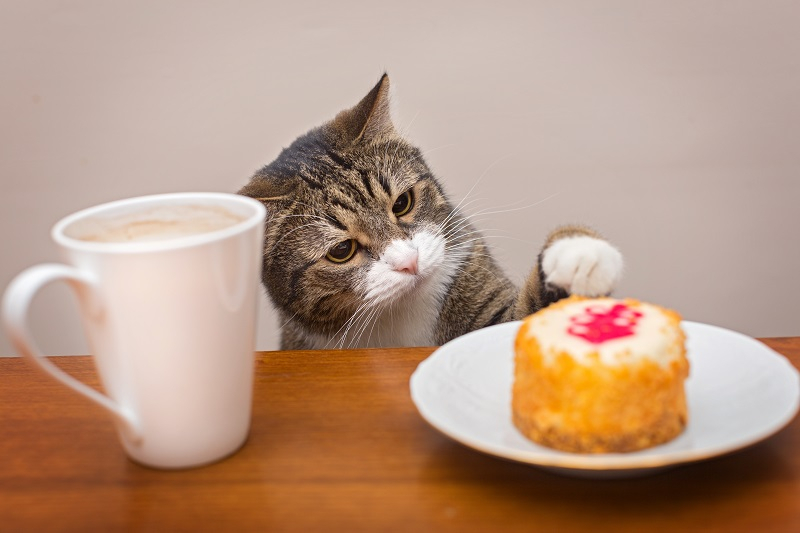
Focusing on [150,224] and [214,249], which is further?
[150,224]

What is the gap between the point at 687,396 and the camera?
0.61 metres

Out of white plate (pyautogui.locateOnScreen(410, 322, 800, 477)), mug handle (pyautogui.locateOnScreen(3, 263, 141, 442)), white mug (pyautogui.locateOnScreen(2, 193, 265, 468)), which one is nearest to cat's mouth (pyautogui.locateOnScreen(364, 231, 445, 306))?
white plate (pyautogui.locateOnScreen(410, 322, 800, 477))

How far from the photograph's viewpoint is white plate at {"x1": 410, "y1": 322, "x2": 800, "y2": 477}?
1.65ft

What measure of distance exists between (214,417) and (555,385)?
9.7 inches

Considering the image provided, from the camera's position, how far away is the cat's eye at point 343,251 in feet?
3.91

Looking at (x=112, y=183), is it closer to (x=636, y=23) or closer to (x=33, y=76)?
(x=33, y=76)

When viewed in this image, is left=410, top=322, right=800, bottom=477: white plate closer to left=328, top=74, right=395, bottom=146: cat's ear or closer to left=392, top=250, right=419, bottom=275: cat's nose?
left=392, top=250, right=419, bottom=275: cat's nose

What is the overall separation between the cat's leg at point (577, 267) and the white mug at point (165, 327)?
428 mm

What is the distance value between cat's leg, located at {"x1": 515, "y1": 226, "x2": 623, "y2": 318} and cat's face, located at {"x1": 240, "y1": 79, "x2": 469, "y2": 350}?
0.23 meters

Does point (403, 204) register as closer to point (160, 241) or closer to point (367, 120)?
point (367, 120)

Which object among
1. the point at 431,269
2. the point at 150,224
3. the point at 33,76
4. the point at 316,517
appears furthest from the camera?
the point at 33,76

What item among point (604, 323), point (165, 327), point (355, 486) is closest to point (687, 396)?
point (604, 323)

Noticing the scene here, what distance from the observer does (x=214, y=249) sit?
0.53 m

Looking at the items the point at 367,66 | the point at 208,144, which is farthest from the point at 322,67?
the point at 208,144
